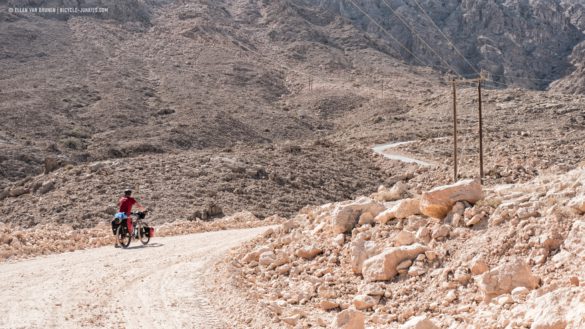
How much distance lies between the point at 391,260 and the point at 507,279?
6.01ft

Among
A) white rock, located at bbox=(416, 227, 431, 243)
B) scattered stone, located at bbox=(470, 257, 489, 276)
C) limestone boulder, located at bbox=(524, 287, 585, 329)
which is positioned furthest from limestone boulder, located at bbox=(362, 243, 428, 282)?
limestone boulder, located at bbox=(524, 287, 585, 329)

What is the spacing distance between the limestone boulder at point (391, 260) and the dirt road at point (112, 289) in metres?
2.12

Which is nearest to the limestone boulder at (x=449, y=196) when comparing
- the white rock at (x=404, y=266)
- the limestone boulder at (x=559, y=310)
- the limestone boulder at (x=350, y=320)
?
the white rock at (x=404, y=266)

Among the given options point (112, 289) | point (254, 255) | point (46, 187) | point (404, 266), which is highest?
point (404, 266)

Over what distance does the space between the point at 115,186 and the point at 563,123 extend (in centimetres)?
4735

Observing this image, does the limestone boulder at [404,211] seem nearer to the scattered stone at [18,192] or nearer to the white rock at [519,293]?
the white rock at [519,293]

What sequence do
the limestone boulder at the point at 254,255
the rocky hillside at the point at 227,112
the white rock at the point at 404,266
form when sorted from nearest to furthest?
the white rock at the point at 404,266, the limestone boulder at the point at 254,255, the rocky hillside at the point at 227,112

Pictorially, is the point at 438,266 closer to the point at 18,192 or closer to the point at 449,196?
the point at 449,196

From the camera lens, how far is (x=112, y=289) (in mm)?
9875

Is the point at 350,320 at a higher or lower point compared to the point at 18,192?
higher

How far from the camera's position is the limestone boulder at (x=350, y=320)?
678cm

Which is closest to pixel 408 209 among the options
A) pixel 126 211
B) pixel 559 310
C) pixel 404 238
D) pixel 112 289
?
pixel 404 238

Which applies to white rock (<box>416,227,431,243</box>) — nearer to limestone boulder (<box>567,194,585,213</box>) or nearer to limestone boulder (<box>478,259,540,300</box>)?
limestone boulder (<box>478,259,540,300</box>)

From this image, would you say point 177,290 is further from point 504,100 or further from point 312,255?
point 504,100
